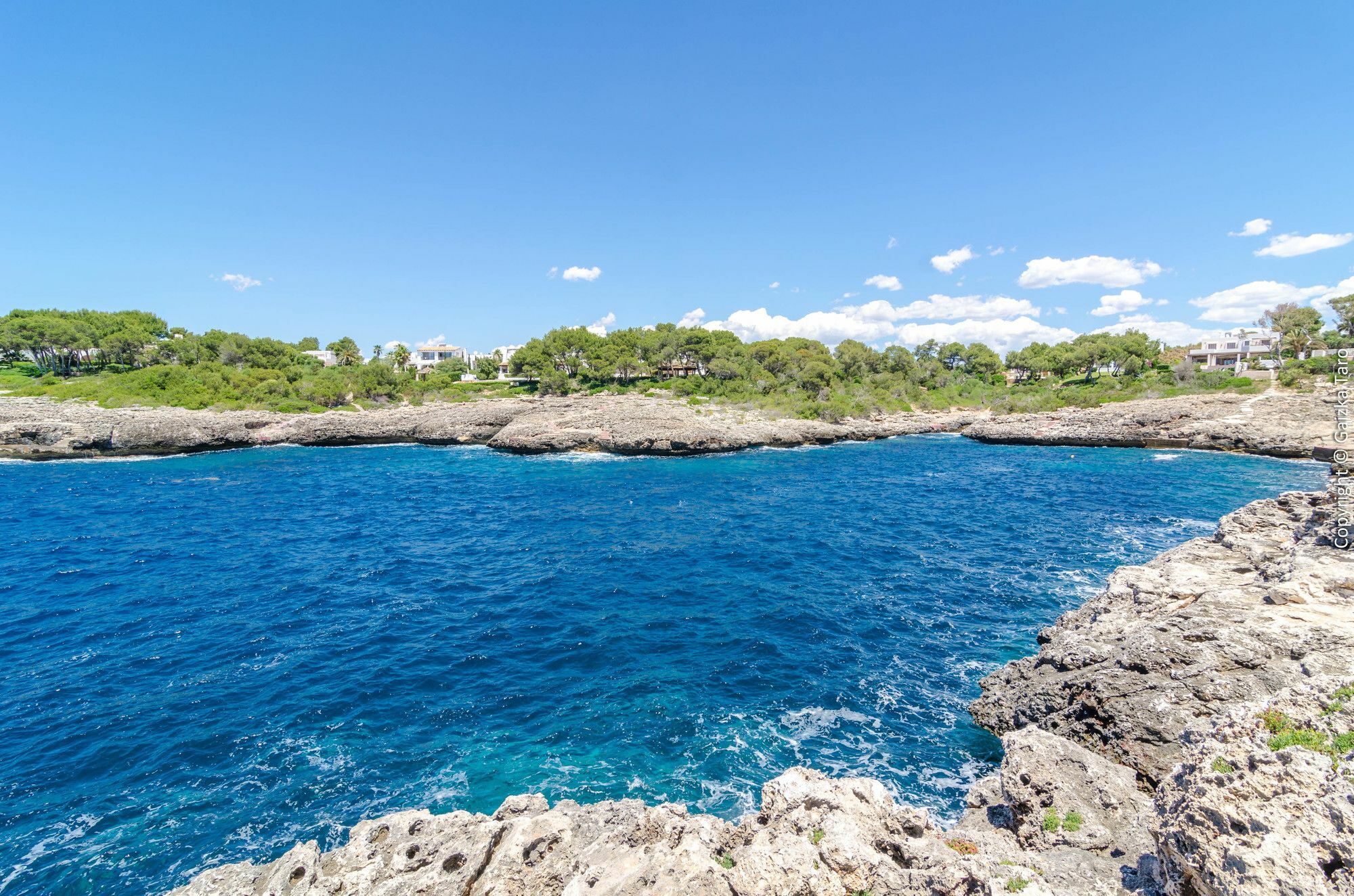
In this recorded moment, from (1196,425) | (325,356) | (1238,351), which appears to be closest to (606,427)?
(1196,425)

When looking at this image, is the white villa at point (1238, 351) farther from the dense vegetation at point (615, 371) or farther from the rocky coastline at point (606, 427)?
the rocky coastline at point (606, 427)

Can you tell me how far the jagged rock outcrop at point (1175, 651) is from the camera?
1049 cm

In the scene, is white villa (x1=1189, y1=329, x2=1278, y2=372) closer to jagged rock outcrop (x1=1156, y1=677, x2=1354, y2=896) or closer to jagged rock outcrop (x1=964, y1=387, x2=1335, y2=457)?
jagged rock outcrop (x1=964, y1=387, x2=1335, y2=457)

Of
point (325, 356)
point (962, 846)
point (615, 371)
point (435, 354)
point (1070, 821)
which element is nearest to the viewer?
point (962, 846)

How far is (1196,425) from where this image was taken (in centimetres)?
5903

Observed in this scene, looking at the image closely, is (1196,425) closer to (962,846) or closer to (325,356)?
(962,846)

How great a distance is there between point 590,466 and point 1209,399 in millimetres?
70770

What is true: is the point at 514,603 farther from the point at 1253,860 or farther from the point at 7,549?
the point at 7,549

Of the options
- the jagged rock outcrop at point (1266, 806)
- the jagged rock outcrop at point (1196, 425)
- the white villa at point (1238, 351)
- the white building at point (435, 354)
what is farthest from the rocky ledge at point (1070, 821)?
the white building at point (435, 354)

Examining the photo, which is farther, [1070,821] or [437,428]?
[437,428]

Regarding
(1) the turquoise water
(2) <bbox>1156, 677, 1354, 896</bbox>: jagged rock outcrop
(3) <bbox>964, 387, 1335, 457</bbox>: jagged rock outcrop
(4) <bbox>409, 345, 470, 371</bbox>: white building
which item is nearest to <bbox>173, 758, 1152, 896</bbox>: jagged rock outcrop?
(2) <bbox>1156, 677, 1354, 896</bbox>: jagged rock outcrop

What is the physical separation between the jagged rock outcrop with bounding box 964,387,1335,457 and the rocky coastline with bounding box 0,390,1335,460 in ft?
0.42

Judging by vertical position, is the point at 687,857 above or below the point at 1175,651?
below

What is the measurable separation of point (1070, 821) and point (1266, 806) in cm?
362
